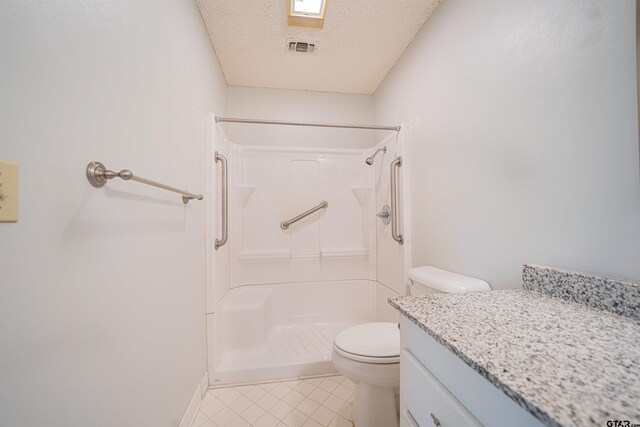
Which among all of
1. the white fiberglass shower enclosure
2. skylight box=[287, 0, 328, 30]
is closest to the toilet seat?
the white fiberglass shower enclosure

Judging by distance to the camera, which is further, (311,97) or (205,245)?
(311,97)

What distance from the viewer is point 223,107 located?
2115 mm

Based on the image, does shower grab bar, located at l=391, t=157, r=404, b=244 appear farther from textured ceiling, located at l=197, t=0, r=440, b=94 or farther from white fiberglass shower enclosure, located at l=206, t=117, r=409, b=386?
textured ceiling, located at l=197, t=0, r=440, b=94

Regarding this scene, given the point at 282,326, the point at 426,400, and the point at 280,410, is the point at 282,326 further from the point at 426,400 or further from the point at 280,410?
the point at 426,400

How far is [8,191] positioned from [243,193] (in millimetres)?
1704

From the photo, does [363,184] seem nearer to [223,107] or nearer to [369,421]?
[223,107]

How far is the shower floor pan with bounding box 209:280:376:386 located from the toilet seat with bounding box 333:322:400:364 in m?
0.49

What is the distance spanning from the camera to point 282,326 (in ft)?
7.00

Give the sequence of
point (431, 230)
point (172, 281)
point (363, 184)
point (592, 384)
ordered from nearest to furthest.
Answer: point (592, 384) → point (172, 281) → point (431, 230) → point (363, 184)

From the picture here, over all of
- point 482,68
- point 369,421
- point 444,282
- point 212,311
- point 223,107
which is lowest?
point 369,421

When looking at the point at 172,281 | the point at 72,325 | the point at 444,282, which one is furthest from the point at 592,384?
the point at 172,281

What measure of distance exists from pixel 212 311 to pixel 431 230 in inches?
57.0

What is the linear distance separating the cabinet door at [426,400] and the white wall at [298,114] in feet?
6.65

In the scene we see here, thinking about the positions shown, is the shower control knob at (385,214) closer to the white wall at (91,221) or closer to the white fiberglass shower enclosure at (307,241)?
the white fiberglass shower enclosure at (307,241)
